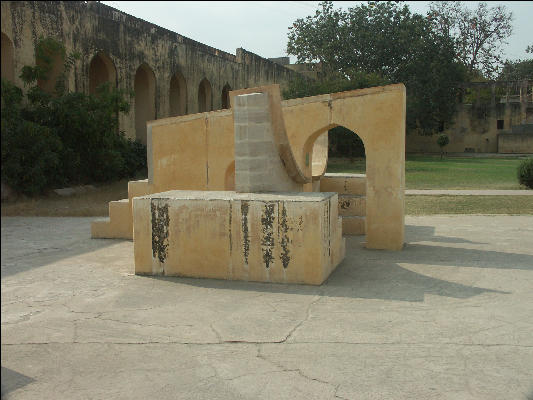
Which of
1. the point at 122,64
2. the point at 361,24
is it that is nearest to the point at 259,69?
the point at 361,24

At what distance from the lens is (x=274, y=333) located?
4.15 metres

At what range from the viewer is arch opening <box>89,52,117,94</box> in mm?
16609

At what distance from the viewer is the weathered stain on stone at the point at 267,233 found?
18.4 feet

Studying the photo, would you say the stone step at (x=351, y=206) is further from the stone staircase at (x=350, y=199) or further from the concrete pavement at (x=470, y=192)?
the concrete pavement at (x=470, y=192)

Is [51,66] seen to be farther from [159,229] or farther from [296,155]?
[159,229]

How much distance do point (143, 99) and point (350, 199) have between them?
11541 mm

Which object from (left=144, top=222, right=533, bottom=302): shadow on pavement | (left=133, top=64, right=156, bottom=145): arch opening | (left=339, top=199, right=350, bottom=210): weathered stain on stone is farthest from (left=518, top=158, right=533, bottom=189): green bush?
(left=133, top=64, right=156, bottom=145): arch opening

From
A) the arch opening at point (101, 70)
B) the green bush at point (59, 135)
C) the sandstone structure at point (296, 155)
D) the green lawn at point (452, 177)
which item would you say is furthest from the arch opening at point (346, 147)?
the sandstone structure at point (296, 155)

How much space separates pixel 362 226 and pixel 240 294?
13.7 feet

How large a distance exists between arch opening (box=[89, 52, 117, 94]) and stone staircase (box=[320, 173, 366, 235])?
28.0ft

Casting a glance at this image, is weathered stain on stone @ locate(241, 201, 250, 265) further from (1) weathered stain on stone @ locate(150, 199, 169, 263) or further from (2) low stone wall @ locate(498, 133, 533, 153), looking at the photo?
(2) low stone wall @ locate(498, 133, 533, 153)

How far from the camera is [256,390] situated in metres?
3.19

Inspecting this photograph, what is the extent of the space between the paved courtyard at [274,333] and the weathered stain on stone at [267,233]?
0.33 metres

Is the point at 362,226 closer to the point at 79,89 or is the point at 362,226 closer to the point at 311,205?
the point at 311,205
